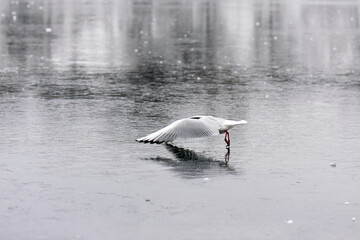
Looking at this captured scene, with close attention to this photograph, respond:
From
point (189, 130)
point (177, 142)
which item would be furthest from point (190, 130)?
point (177, 142)

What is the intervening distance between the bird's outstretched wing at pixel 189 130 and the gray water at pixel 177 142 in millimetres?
154

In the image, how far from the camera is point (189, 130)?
9.12m

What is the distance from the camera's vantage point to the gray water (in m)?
6.49

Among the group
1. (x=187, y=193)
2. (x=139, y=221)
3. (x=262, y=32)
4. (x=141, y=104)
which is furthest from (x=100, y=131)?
(x=262, y=32)

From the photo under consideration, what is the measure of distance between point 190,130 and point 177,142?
17.0 inches

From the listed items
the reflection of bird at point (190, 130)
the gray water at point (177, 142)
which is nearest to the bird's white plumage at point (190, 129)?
the reflection of bird at point (190, 130)

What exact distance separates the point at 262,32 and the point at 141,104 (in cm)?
1432

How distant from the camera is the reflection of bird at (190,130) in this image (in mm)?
9102

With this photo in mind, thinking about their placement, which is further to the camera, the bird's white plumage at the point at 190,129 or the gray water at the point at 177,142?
the bird's white plumage at the point at 190,129

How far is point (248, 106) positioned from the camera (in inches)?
477

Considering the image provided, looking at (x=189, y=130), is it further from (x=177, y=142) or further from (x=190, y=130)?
(x=177, y=142)

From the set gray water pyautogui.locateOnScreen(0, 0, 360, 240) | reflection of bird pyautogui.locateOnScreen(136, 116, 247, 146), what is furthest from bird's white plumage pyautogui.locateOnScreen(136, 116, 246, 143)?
gray water pyautogui.locateOnScreen(0, 0, 360, 240)

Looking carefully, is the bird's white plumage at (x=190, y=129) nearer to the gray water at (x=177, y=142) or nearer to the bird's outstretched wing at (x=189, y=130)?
the bird's outstretched wing at (x=189, y=130)

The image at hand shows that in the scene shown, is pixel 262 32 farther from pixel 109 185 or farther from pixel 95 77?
pixel 109 185
